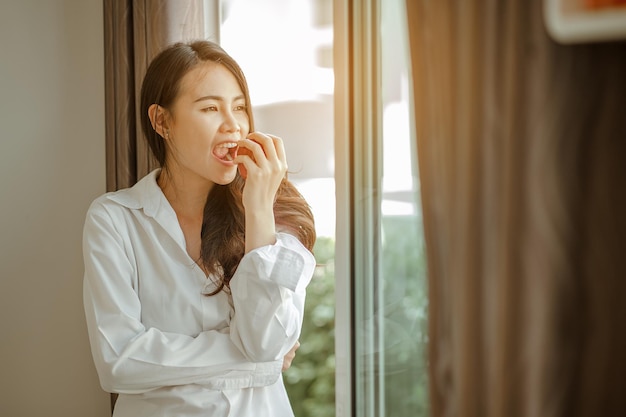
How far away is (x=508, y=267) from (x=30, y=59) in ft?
6.02

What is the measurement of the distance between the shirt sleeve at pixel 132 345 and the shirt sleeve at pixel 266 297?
0.17 feet

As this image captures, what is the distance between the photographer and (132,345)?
147 centimetres

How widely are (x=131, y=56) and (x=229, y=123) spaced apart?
2.06ft

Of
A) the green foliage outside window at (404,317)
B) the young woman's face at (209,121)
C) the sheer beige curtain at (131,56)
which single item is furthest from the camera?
the sheer beige curtain at (131,56)

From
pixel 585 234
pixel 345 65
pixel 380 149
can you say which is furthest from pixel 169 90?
pixel 585 234

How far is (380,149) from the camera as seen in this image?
4.78 feet

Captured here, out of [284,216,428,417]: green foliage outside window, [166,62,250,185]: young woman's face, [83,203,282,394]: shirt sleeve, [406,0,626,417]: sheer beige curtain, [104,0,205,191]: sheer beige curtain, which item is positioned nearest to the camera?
[406,0,626,417]: sheer beige curtain

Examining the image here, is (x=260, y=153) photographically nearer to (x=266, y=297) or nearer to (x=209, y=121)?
(x=209, y=121)

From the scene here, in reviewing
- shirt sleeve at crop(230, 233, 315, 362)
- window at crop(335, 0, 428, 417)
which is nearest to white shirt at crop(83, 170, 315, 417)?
shirt sleeve at crop(230, 233, 315, 362)

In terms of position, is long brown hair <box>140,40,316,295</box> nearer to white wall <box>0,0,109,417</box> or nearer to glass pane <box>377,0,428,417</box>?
glass pane <box>377,0,428,417</box>

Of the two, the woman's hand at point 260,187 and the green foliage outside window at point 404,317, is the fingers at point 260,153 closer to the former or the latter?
the woman's hand at point 260,187

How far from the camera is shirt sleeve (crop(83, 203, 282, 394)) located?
1.47m

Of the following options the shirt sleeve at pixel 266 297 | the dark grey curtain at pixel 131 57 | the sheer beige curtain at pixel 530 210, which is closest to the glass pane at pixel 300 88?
the dark grey curtain at pixel 131 57

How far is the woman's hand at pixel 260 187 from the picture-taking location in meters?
1.53
